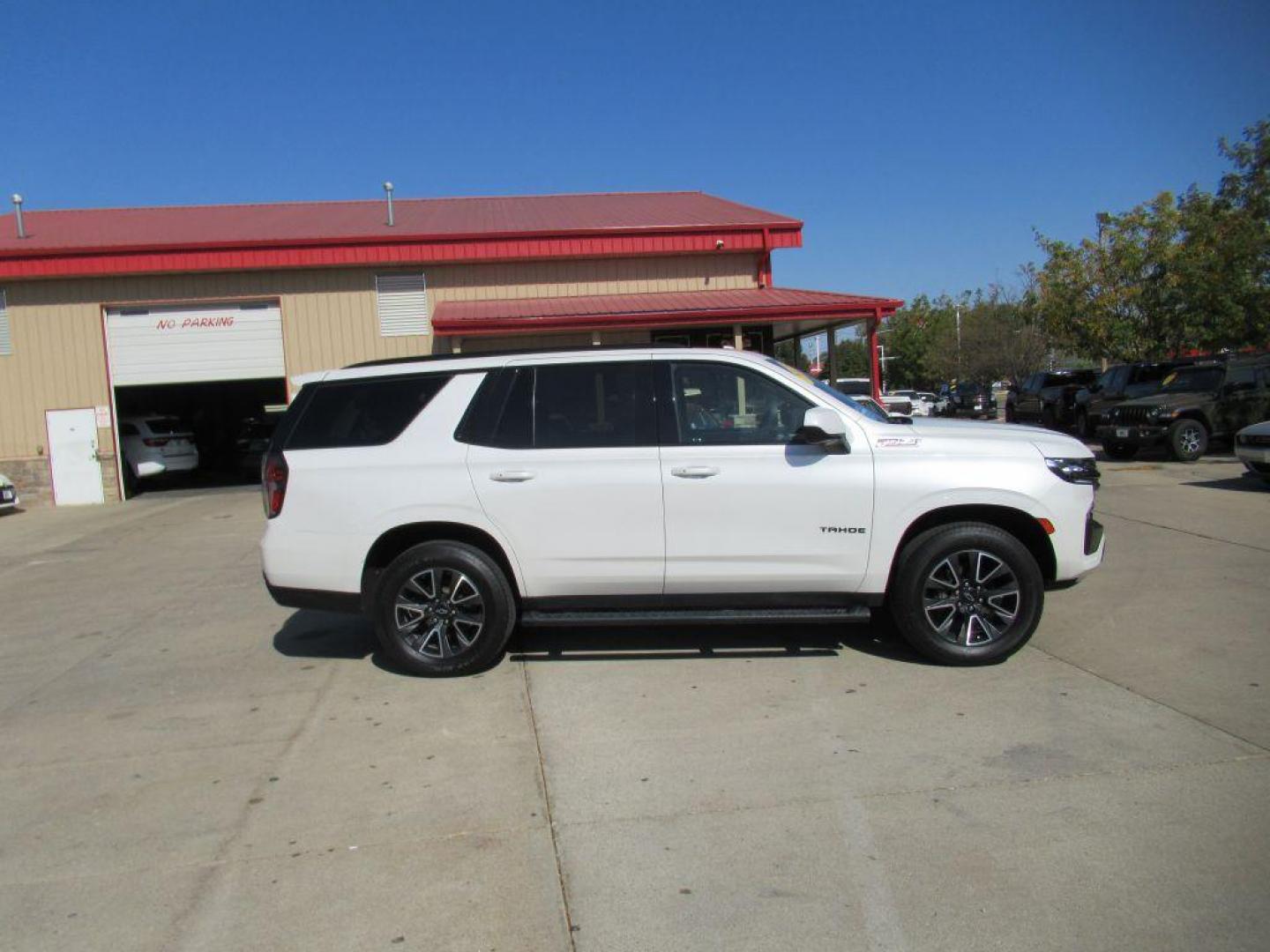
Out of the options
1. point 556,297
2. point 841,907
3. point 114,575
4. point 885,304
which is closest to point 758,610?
point 841,907

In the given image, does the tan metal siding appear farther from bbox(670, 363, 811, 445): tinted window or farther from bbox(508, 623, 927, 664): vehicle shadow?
bbox(670, 363, 811, 445): tinted window

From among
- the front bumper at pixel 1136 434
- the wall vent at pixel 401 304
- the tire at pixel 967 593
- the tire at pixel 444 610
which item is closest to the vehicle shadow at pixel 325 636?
the tire at pixel 444 610

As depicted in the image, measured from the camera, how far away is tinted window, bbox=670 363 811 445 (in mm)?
5656

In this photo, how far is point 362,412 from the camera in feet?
19.5

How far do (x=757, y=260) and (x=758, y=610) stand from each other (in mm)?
15087

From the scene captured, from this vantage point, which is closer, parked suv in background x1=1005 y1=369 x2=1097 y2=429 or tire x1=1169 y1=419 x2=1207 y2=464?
tire x1=1169 y1=419 x2=1207 y2=464

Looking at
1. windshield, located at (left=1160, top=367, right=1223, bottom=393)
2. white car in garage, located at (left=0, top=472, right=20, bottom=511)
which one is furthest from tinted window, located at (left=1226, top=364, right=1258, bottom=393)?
white car in garage, located at (left=0, top=472, right=20, bottom=511)

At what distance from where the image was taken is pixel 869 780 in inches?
167

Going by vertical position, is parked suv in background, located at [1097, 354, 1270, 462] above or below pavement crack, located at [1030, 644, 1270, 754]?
above

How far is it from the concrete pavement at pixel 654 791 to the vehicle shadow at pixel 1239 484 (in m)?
7.09

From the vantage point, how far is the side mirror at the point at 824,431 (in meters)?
5.37

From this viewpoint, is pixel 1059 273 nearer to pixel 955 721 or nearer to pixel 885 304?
pixel 885 304

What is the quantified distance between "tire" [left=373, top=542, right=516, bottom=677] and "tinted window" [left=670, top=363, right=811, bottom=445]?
142cm

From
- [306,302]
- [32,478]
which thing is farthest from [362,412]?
[32,478]
